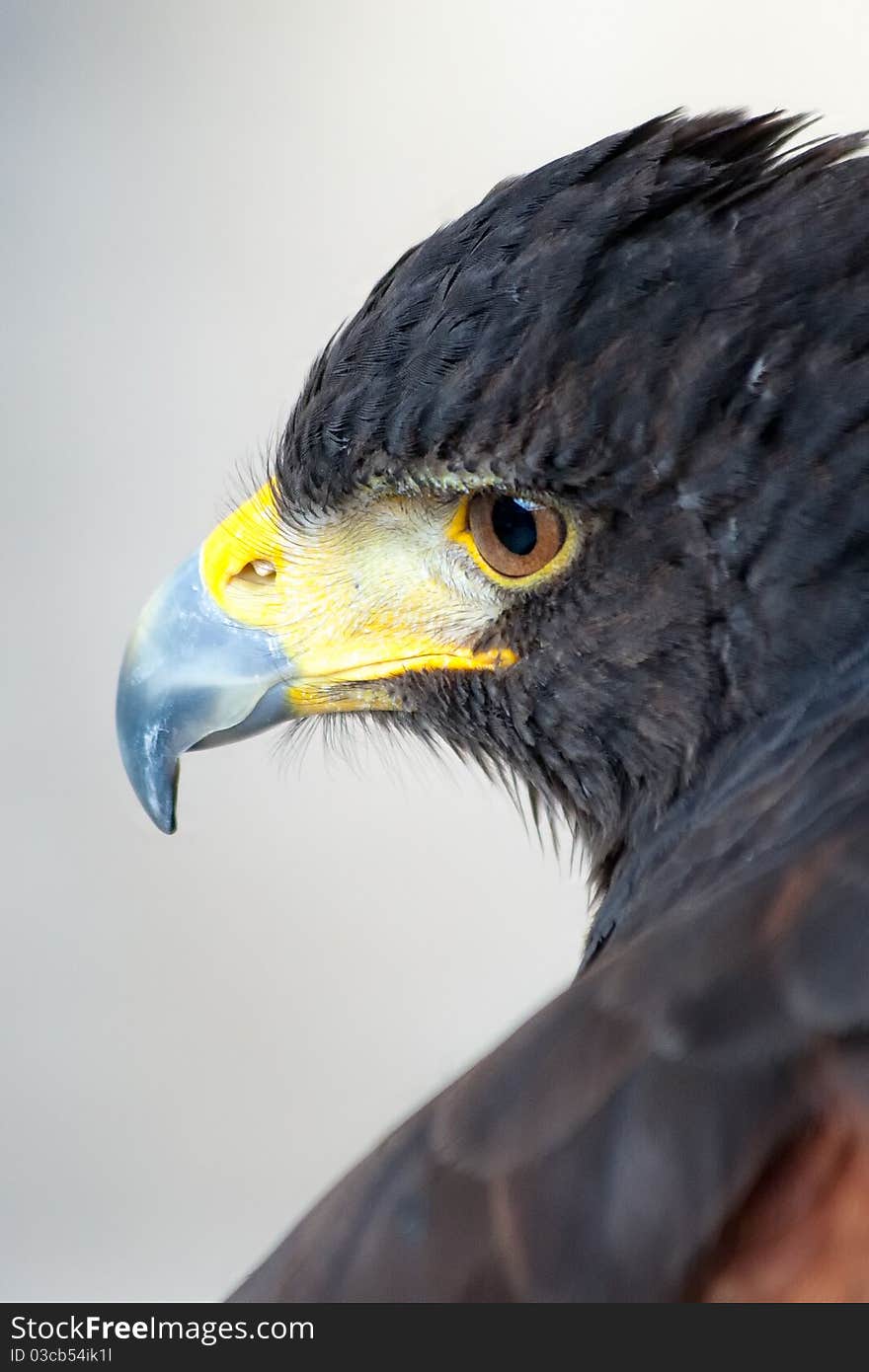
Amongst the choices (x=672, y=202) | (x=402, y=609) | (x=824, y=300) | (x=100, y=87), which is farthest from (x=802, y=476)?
(x=100, y=87)

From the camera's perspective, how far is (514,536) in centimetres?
108

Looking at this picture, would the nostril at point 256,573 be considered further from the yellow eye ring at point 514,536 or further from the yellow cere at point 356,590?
the yellow eye ring at point 514,536

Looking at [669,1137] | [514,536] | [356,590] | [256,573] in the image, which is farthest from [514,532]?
[669,1137]

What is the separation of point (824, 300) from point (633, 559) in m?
0.21

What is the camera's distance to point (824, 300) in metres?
0.97

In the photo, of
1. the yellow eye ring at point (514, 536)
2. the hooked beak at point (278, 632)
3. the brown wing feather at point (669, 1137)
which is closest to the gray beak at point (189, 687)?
the hooked beak at point (278, 632)

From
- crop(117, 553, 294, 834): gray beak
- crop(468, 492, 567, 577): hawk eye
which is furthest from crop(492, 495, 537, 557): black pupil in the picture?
crop(117, 553, 294, 834): gray beak

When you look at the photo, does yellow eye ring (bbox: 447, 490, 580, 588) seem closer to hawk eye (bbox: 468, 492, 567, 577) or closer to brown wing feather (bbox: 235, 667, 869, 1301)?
hawk eye (bbox: 468, 492, 567, 577)

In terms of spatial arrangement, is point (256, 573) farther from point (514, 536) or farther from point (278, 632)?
point (514, 536)

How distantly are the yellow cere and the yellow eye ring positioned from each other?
12 mm

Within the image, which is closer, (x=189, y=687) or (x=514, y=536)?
(x=514, y=536)

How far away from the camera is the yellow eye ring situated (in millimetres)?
1050

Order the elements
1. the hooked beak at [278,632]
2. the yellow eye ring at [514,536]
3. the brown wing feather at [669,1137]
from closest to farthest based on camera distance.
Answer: the brown wing feather at [669,1137], the yellow eye ring at [514,536], the hooked beak at [278,632]

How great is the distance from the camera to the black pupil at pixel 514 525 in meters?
1.07
